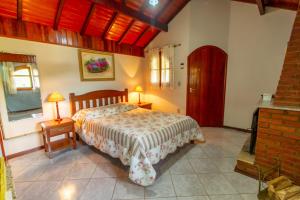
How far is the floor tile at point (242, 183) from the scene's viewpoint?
195 centimetres

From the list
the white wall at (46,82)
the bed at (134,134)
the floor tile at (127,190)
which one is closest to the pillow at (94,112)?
the bed at (134,134)

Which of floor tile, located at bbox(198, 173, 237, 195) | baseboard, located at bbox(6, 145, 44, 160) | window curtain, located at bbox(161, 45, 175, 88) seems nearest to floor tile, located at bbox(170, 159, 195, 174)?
floor tile, located at bbox(198, 173, 237, 195)

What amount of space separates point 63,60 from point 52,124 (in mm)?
1411

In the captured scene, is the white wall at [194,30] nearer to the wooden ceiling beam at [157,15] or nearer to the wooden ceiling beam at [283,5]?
the wooden ceiling beam at [157,15]

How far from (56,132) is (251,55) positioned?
14.7ft

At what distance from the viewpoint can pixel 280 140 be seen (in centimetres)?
195

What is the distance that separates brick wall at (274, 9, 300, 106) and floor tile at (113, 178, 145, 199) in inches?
82.4

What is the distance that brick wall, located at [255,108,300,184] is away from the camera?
184 cm

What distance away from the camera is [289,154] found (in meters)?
1.90

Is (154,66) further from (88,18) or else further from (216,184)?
(216,184)

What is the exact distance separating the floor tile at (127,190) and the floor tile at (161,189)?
0.09m

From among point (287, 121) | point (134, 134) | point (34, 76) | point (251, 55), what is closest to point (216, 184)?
point (287, 121)

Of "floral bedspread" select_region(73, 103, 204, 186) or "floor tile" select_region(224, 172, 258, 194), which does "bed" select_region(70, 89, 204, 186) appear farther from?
"floor tile" select_region(224, 172, 258, 194)

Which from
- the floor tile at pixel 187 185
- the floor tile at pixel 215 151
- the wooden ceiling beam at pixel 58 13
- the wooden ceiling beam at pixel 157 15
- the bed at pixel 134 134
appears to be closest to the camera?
the floor tile at pixel 187 185
